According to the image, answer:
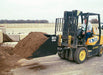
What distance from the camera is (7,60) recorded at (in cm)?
680

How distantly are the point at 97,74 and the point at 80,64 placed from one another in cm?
134

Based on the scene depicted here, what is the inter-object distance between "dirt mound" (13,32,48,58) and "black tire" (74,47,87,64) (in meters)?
1.67

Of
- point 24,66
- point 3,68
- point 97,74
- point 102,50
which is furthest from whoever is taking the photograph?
point 102,50

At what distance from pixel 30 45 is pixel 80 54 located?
250 centimetres

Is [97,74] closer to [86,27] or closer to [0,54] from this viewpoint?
[86,27]

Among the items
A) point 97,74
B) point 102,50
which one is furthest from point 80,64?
point 102,50

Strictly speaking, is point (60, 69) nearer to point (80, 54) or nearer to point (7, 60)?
point (80, 54)

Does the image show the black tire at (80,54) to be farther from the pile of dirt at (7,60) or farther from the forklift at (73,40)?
the pile of dirt at (7,60)

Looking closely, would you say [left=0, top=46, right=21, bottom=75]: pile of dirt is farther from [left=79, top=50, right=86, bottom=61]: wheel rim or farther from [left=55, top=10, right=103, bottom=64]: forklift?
[left=79, top=50, right=86, bottom=61]: wheel rim

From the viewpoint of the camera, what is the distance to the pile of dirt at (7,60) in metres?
5.79

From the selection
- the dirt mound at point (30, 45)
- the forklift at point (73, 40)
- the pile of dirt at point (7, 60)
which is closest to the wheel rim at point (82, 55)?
the forklift at point (73, 40)

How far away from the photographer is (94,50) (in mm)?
7703

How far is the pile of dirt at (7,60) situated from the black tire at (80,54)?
108 inches

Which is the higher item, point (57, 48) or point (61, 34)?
point (61, 34)
